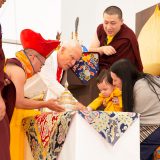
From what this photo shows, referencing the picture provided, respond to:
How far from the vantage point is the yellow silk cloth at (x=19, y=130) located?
79.2 inches

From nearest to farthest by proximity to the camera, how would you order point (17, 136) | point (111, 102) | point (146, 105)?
point (17, 136) < point (146, 105) < point (111, 102)

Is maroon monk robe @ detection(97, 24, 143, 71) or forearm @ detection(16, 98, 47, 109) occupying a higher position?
maroon monk robe @ detection(97, 24, 143, 71)

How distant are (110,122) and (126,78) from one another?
718 mm

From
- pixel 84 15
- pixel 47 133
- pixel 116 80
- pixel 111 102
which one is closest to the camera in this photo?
pixel 47 133

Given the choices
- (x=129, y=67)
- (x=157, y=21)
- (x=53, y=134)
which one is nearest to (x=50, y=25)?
(x=157, y=21)

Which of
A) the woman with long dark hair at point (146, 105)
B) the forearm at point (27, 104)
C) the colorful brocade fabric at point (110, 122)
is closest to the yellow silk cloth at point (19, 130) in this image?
the forearm at point (27, 104)

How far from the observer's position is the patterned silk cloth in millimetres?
1669

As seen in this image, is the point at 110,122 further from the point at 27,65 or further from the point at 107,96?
the point at 107,96

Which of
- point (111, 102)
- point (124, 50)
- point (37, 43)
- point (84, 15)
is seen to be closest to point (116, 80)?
point (111, 102)

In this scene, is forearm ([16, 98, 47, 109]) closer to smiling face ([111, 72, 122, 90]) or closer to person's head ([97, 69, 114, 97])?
smiling face ([111, 72, 122, 90])

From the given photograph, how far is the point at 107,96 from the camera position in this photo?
8.80 ft

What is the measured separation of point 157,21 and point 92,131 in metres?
1.90

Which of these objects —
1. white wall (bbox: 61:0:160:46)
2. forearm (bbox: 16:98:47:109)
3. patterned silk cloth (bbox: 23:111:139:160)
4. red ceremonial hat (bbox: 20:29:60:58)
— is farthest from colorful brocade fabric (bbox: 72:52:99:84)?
white wall (bbox: 61:0:160:46)

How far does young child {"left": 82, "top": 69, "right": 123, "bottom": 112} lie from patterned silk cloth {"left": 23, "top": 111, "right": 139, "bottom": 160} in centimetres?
75
